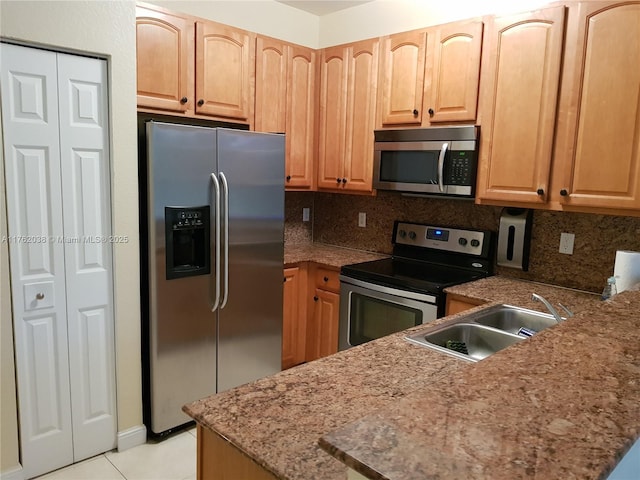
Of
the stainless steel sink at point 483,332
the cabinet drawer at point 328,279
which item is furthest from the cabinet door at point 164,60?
the stainless steel sink at point 483,332

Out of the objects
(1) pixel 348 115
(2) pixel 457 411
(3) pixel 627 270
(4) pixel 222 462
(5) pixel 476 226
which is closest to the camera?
(2) pixel 457 411

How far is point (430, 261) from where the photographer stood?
3293 millimetres

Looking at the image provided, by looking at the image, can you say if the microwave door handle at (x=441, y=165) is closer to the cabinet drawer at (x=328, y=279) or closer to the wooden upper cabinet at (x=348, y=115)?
the wooden upper cabinet at (x=348, y=115)

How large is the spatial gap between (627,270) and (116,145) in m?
2.35

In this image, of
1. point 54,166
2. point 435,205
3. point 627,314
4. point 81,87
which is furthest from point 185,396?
point 627,314

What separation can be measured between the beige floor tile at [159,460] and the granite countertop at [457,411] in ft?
4.45

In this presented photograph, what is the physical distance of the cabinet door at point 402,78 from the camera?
295 centimetres

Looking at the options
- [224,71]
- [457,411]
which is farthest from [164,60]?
[457,411]

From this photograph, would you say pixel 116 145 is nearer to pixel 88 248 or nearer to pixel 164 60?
pixel 88 248

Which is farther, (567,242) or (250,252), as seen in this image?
(250,252)

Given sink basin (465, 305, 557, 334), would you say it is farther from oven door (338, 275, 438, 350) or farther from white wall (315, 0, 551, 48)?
white wall (315, 0, 551, 48)

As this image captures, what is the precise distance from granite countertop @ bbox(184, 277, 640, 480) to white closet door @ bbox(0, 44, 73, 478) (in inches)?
53.9

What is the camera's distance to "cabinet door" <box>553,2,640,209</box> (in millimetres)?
2184

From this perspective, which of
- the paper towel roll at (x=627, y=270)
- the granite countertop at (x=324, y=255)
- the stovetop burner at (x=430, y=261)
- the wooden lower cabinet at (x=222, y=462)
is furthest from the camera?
the granite countertop at (x=324, y=255)
